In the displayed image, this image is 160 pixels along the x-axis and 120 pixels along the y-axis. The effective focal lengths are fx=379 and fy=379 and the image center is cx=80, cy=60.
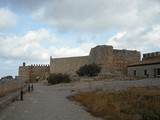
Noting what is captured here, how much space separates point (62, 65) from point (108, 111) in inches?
2616

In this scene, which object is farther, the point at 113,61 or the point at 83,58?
the point at 83,58

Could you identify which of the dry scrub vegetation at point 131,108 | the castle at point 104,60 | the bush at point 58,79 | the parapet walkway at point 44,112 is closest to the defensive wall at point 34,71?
the castle at point 104,60

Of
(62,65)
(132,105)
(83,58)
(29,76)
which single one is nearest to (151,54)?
(83,58)

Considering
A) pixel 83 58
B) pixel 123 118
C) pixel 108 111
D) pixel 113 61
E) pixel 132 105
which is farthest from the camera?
pixel 83 58

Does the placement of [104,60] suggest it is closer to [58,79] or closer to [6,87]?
[58,79]

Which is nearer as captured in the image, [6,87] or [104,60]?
[6,87]

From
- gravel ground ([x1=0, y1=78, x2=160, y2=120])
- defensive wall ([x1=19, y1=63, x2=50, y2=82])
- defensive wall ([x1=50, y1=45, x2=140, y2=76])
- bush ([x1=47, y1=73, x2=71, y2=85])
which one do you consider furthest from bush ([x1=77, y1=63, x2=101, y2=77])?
gravel ground ([x1=0, y1=78, x2=160, y2=120])

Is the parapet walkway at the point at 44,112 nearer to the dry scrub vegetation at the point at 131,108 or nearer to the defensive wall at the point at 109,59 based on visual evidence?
the dry scrub vegetation at the point at 131,108

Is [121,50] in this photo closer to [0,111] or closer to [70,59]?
[70,59]

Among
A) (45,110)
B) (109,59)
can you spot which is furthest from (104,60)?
(45,110)

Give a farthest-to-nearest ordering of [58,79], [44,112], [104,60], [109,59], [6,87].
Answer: [109,59]
[104,60]
[58,79]
[6,87]
[44,112]

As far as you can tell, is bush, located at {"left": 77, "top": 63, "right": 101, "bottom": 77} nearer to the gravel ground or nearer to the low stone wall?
the low stone wall

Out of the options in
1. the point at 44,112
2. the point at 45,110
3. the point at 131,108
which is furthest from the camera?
the point at 45,110

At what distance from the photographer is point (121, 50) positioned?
242 feet
